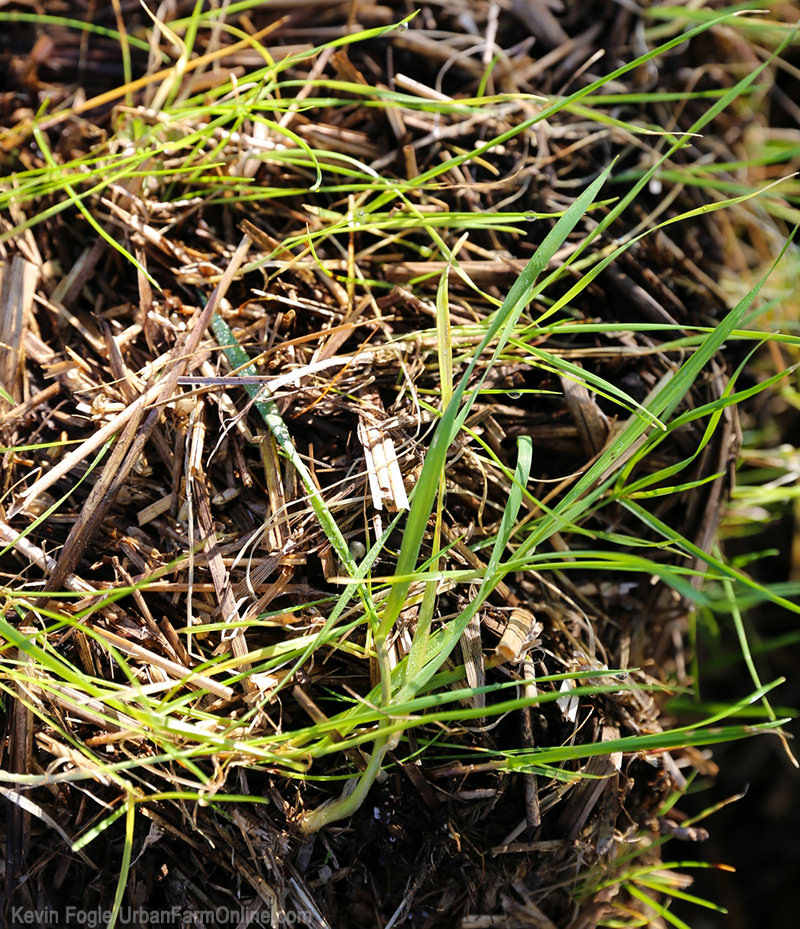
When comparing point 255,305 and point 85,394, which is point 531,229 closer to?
point 255,305

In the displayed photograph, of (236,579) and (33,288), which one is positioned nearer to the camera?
(236,579)

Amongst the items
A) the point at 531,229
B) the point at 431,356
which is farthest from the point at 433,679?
the point at 531,229

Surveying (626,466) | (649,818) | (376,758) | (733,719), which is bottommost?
(733,719)

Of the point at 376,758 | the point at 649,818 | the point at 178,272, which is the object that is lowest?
the point at 649,818

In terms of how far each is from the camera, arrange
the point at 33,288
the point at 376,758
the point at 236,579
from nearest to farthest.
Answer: the point at 376,758
the point at 236,579
the point at 33,288

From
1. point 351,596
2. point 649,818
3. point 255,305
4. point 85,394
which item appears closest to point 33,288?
point 85,394

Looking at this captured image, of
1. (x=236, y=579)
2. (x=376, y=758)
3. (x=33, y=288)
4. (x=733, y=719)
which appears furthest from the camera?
(x=733, y=719)

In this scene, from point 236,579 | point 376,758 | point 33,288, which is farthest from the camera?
point 33,288

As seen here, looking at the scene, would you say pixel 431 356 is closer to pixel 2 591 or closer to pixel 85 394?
pixel 85 394

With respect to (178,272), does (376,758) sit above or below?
below
